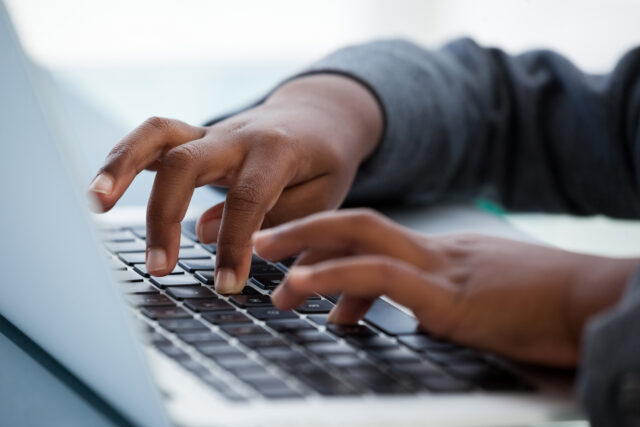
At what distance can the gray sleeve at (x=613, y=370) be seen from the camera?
35 cm

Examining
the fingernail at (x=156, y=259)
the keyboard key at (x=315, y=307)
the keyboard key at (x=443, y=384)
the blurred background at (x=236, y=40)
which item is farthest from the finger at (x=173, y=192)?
the blurred background at (x=236, y=40)

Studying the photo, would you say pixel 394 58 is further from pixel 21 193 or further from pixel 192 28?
pixel 192 28

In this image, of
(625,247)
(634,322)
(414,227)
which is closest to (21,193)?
(634,322)

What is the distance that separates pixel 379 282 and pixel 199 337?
0.10 metres

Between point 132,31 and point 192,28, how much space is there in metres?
0.20

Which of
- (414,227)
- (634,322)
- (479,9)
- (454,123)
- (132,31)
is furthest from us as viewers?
(479,9)

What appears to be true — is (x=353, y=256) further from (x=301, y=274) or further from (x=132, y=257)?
(x=132, y=257)

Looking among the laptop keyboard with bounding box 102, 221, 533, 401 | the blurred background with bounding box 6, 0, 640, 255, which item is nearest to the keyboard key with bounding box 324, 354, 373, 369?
the laptop keyboard with bounding box 102, 221, 533, 401

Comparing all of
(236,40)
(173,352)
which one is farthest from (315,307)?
(236,40)

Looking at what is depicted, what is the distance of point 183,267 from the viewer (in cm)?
56

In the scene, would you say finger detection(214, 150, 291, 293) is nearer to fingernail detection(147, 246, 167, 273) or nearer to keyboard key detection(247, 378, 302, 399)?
fingernail detection(147, 246, 167, 273)

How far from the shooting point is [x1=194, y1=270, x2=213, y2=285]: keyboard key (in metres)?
0.53

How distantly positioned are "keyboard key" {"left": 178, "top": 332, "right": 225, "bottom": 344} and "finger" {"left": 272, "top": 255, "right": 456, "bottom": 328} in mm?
49

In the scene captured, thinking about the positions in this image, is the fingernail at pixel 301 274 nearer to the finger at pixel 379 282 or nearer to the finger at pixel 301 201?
the finger at pixel 379 282
